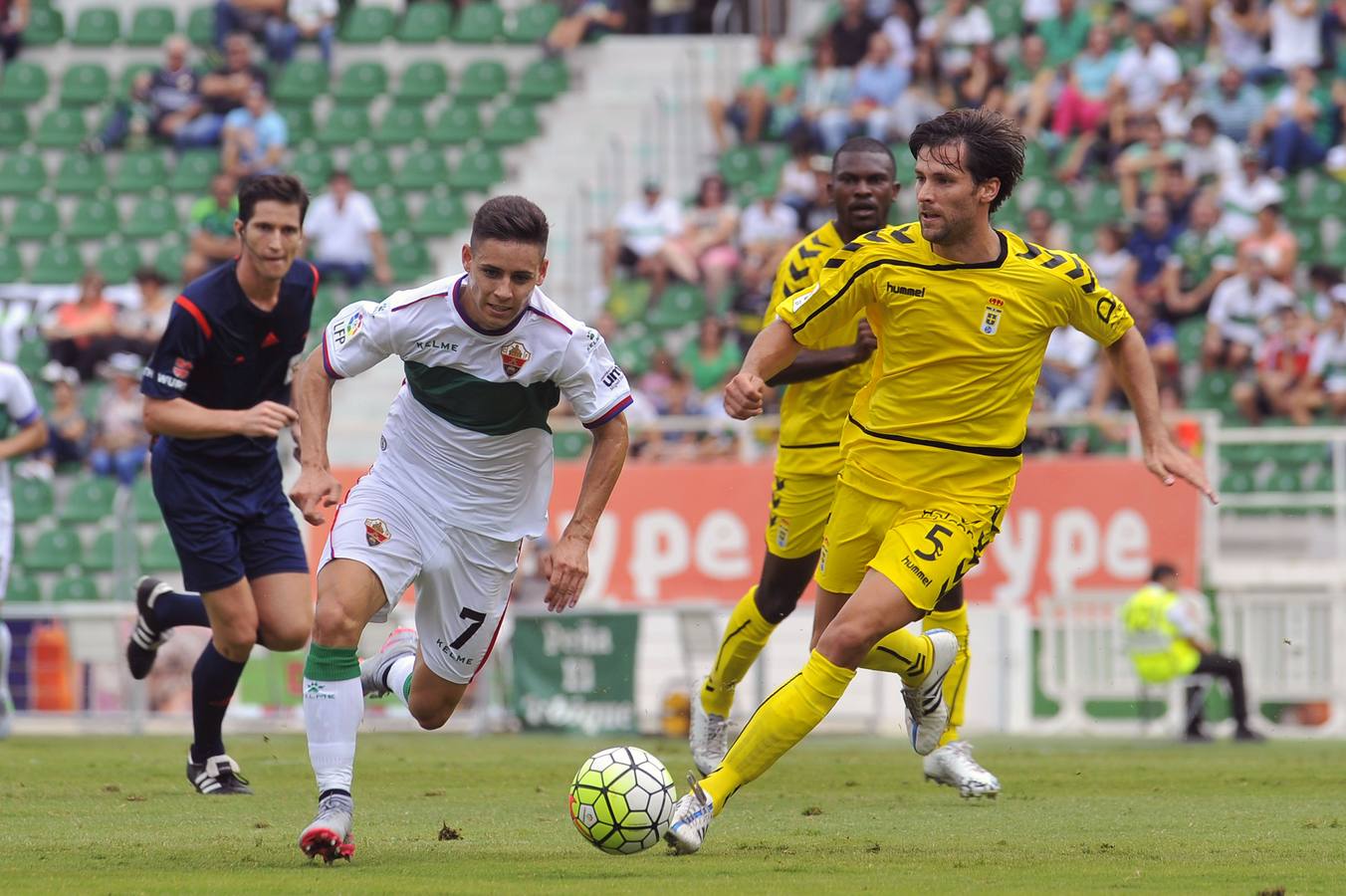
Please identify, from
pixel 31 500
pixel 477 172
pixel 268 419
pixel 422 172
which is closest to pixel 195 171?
pixel 422 172

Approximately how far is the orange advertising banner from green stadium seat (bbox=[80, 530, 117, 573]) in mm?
2979

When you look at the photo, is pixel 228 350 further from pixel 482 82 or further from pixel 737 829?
pixel 482 82

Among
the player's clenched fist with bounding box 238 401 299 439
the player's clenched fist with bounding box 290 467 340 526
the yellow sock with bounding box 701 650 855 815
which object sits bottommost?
the yellow sock with bounding box 701 650 855 815

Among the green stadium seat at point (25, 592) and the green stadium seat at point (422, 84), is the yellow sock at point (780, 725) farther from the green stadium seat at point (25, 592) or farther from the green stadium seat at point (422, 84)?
the green stadium seat at point (422, 84)

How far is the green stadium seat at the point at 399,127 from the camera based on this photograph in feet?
82.7

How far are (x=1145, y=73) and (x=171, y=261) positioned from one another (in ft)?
36.6

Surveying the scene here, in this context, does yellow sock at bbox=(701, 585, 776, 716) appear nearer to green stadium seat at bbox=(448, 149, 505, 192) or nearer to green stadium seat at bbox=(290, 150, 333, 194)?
green stadium seat at bbox=(448, 149, 505, 192)

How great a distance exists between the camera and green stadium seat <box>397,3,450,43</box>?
2639 cm

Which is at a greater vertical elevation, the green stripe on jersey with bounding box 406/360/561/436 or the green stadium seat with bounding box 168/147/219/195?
the green stadium seat with bounding box 168/147/219/195

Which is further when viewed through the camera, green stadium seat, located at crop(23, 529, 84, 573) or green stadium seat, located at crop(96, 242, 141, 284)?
green stadium seat, located at crop(96, 242, 141, 284)

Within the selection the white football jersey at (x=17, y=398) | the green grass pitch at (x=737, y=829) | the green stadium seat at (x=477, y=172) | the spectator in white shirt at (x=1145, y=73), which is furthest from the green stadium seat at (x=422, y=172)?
the green grass pitch at (x=737, y=829)

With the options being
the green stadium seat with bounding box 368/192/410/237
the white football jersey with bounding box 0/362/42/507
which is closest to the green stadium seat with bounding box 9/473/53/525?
the green stadium seat with bounding box 368/192/410/237

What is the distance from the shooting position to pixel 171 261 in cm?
2402

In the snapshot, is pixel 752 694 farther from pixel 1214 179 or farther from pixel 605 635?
pixel 1214 179
